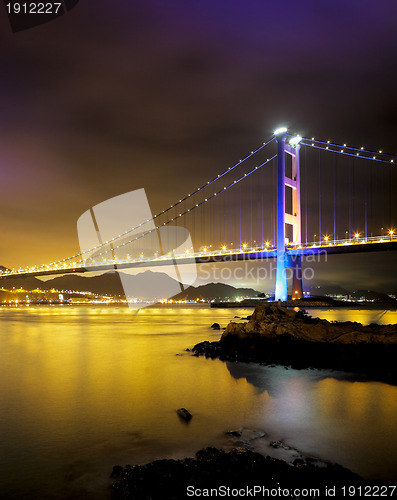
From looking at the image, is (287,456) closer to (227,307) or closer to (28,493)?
(28,493)

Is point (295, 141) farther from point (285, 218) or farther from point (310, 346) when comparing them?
point (310, 346)

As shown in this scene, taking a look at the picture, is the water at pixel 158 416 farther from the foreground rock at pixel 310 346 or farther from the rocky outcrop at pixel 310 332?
the rocky outcrop at pixel 310 332

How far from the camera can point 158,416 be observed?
6.81 metres

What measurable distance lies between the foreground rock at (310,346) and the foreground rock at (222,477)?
6147 mm

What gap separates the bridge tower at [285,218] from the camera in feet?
123

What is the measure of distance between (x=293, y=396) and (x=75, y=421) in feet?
13.4

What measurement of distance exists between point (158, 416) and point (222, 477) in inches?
117

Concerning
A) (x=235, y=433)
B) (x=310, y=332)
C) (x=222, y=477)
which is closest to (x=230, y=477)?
(x=222, y=477)

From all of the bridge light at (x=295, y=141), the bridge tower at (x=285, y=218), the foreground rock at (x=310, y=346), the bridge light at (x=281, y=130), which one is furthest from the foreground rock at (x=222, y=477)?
the bridge light at (x=295, y=141)

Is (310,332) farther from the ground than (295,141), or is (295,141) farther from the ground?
(295,141)

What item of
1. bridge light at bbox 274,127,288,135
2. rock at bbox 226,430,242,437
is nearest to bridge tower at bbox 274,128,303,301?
bridge light at bbox 274,127,288,135

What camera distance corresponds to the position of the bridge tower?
3747 centimetres

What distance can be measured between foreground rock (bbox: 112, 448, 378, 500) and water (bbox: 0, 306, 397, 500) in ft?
1.12

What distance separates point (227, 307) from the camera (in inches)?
2399
